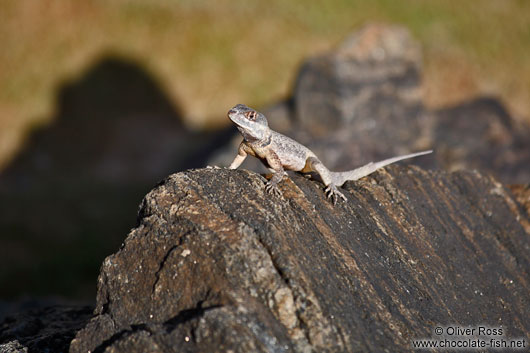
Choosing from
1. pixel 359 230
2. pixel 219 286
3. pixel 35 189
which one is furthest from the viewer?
pixel 35 189

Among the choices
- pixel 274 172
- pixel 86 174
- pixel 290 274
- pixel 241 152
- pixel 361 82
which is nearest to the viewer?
pixel 290 274

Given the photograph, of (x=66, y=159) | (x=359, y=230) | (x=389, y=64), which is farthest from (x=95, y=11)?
(x=359, y=230)

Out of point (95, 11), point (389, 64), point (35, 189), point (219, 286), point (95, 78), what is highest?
point (95, 11)

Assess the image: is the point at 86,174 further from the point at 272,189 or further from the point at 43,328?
the point at 272,189

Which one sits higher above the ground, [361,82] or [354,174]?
[361,82]

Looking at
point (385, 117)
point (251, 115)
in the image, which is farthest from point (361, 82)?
point (251, 115)

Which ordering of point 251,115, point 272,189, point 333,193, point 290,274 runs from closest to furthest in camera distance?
point 290,274 < point 272,189 < point 333,193 < point 251,115

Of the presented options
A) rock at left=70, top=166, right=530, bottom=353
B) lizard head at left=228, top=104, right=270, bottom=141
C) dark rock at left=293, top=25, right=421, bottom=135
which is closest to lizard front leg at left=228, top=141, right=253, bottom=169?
lizard head at left=228, top=104, right=270, bottom=141

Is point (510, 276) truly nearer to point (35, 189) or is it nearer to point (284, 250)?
point (284, 250)

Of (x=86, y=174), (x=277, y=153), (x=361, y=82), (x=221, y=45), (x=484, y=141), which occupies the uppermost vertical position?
(x=221, y=45)
